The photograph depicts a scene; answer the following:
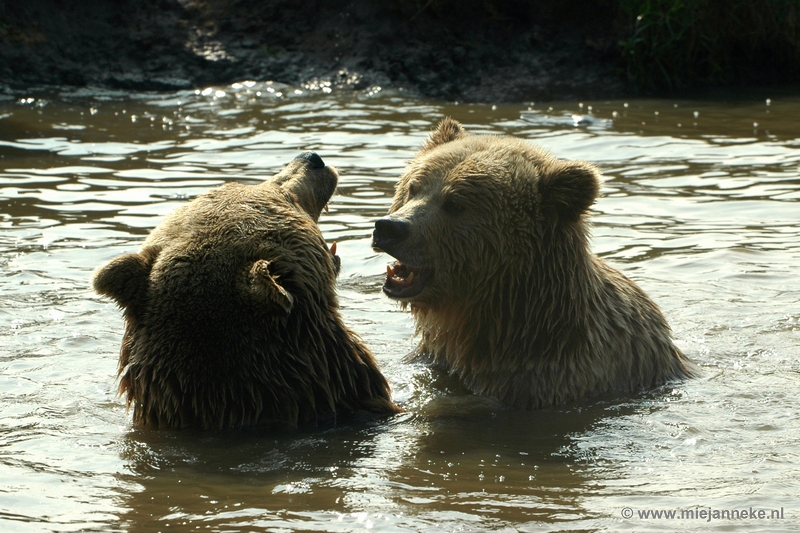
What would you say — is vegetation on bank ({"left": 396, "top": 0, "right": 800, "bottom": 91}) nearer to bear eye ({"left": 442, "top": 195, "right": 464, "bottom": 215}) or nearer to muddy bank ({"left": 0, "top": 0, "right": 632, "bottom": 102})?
muddy bank ({"left": 0, "top": 0, "right": 632, "bottom": 102})

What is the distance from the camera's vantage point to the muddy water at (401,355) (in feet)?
13.8

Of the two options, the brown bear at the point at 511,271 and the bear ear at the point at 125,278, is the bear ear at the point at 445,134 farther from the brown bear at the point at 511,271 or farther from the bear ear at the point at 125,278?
the bear ear at the point at 125,278

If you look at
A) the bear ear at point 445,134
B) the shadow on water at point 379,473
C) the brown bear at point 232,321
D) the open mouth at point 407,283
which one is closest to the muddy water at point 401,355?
the shadow on water at point 379,473

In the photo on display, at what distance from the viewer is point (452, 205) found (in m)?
5.74

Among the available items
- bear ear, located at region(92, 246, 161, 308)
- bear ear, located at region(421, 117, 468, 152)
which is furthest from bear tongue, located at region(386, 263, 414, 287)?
bear ear, located at region(92, 246, 161, 308)

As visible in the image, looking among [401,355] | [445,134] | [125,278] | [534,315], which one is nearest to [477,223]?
[534,315]

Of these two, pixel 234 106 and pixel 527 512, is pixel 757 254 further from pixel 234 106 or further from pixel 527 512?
pixel 234 106

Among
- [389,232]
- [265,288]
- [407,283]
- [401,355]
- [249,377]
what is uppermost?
[389,232]

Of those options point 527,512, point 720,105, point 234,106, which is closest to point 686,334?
point 527,512

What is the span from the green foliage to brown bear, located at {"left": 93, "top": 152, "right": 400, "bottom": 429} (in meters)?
11.3

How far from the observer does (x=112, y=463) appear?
15.6 feet

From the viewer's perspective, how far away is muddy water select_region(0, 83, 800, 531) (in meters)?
4.21

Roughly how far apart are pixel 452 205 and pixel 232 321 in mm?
1539

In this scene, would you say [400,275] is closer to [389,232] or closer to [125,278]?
[389,232]
